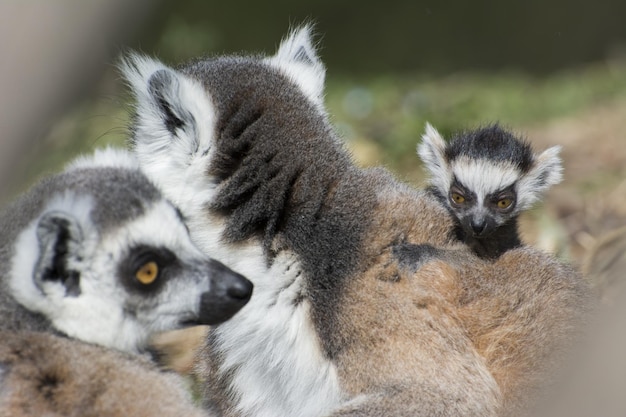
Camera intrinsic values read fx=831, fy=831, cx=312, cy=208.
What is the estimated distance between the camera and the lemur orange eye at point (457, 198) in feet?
18.0

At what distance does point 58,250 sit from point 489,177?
3.17 m

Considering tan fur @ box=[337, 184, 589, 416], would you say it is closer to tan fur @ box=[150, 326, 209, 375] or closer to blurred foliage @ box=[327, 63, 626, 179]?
tan fur @ box=[150, 326, 209, 375]

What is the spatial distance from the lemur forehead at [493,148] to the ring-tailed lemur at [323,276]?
3.88ft

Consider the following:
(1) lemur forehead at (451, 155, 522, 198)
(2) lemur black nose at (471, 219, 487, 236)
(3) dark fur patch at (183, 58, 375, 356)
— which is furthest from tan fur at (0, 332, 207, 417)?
(1) lemur forehead at (451, 155, 522, 198)

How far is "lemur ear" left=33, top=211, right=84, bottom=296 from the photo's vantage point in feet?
10.8

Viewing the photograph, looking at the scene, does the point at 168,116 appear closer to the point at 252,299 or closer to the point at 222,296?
the point at 252,299

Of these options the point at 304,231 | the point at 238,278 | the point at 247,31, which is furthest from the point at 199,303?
the point at 247,31

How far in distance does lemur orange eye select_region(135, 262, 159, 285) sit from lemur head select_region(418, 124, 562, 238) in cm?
232

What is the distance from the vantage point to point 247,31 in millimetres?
11742

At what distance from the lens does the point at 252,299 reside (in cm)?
420

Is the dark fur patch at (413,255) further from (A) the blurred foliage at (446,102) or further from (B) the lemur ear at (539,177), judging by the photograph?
(A) the blurred foliage at (446,102)

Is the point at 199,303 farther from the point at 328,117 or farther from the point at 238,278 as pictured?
the point at 328,117

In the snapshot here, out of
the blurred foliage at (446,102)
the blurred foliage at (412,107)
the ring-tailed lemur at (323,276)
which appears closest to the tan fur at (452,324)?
the ring-tailed lemur at (323,276)

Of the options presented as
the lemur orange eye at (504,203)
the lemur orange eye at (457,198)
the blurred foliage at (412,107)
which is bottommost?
A: the lemur orange eye at (457,198)
